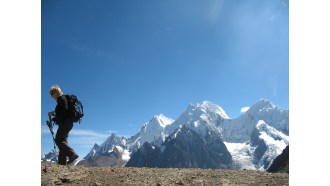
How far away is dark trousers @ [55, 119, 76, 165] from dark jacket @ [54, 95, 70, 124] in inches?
6.4

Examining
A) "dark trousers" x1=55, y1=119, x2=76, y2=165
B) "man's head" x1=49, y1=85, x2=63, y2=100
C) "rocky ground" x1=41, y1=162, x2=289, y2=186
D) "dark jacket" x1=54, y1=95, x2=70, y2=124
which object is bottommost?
"rocky ground" x1=41, y1=162, x2=289, y2=186

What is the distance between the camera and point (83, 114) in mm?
11789

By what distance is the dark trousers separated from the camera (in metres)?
11.5

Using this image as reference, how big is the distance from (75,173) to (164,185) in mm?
2821

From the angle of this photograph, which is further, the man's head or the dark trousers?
the man's head

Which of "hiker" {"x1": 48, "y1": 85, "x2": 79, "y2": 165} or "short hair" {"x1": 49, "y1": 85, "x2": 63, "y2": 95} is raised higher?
"short hair" {"x1": 49, "y1": 85, "x2": 63, "y2": 95}

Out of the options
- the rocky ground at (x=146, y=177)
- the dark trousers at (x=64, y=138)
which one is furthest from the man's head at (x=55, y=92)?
the rocky ground at (x=146, y=177)

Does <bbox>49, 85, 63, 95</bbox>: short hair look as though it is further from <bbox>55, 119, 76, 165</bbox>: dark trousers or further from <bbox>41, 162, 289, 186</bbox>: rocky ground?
<bbox>41, 162, 289, 186</bbox>: rocky ground

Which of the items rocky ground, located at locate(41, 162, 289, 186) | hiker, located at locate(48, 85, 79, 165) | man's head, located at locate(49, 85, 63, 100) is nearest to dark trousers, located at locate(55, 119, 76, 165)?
hiker, located at locate(48, 85, 79, 165)

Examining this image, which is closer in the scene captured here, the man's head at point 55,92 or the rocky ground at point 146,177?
the rocky ground at point 146,177

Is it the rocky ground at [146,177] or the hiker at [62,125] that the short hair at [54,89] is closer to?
the hiker at [62,125]

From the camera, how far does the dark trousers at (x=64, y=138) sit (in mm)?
11539
